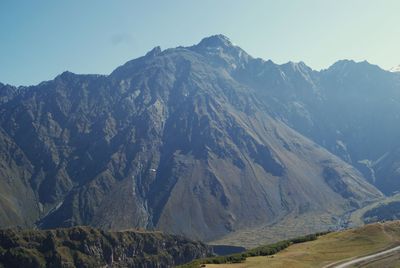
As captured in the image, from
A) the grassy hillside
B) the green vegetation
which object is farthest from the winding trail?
the green vegetation

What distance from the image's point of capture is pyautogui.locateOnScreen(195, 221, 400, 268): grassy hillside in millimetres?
107750

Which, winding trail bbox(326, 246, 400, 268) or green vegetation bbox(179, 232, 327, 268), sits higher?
green vegetation bbox(179, 232, 327, 268)

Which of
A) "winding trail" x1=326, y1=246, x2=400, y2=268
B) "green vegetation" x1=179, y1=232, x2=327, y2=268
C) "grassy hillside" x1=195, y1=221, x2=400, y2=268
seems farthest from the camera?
"green vegetation" x1=179, y1=232, x2=327, y2=268

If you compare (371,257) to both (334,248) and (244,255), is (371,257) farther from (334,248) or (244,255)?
(244,255)

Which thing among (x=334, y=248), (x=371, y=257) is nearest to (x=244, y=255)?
(x=334, y=248)

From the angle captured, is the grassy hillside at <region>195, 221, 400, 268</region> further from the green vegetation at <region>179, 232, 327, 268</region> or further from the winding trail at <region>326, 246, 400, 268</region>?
the winding trail at <region>326, 246, 400, 268</region>

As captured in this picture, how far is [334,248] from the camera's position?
123m

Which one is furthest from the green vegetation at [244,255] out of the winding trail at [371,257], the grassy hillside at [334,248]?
the winding trail at [371,257]

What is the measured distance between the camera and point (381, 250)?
386ft

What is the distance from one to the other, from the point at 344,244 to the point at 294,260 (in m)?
22.3

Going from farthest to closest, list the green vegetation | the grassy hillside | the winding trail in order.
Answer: the green vegetation < the grassy hillside < the winding trail

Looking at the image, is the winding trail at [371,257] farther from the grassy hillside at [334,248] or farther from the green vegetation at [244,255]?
the green vegetation at [244,255]

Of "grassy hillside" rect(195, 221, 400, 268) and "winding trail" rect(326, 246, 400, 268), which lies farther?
"grassy hillside" rect(195, 221, 400, 268)

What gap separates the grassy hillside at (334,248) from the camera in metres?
108
